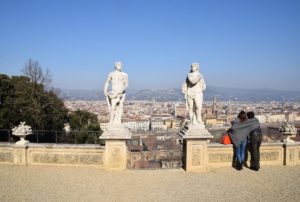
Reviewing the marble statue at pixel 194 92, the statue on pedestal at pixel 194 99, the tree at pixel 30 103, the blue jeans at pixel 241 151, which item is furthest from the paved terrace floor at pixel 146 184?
the tree at pixel 30 103

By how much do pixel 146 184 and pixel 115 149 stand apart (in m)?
1.69

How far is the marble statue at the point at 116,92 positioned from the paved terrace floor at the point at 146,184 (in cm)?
172

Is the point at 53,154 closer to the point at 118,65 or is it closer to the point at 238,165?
the point at 118,65

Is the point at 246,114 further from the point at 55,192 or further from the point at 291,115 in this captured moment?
the point at 291,115

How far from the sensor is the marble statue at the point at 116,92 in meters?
9.18

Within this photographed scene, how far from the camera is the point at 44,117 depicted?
1100 inches

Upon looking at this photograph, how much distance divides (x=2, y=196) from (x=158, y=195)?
3554 millimetres

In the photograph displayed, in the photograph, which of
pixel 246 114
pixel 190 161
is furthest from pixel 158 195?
pixel 246 114

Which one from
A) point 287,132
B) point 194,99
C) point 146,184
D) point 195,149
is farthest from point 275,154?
point 146,184

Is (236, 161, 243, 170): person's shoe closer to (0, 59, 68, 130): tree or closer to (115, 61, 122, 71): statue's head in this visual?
(115, 61, 122, 71): statue's head

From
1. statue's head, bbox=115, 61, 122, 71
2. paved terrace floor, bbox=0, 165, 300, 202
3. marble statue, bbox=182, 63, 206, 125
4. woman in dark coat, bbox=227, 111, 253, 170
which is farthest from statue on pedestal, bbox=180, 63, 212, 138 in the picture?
statue's head, bbox=115, 61, 122, 71

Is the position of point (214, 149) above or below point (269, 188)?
above

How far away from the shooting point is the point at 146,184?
7.99 metres

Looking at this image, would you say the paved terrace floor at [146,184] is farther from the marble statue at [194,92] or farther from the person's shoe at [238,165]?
the marble statue at [194,92]
